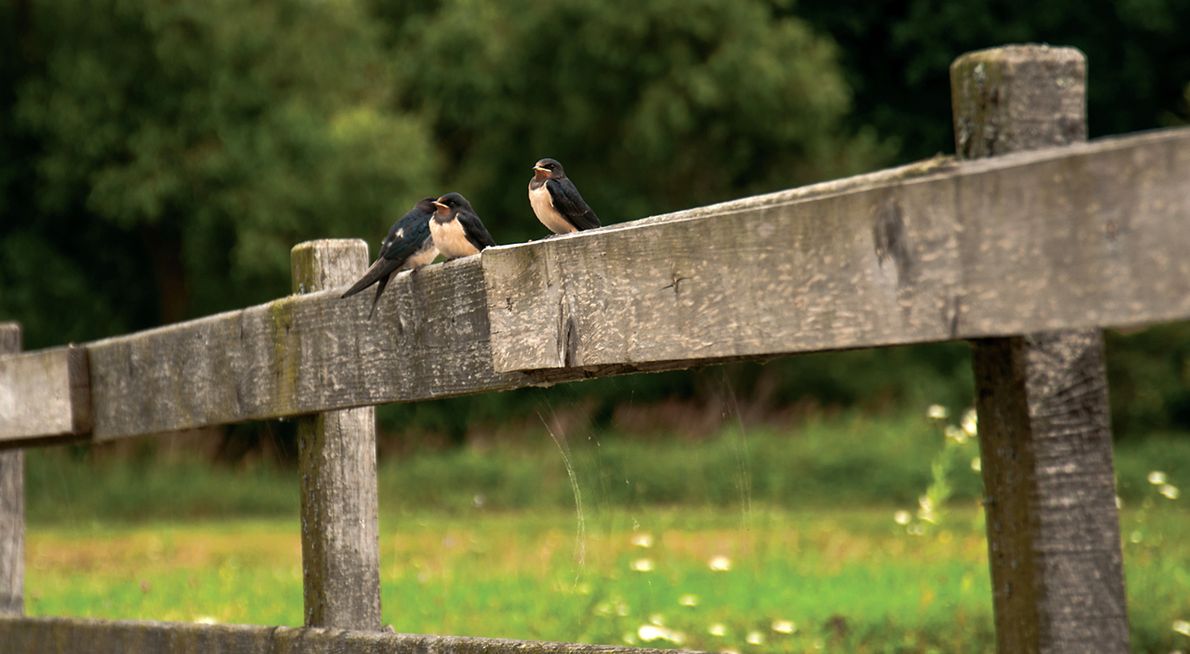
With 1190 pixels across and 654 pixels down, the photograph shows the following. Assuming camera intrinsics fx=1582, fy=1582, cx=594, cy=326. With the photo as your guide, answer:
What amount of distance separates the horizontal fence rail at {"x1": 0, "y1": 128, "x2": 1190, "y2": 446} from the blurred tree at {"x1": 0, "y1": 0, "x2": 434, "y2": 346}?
23104mm

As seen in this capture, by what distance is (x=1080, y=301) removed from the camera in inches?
86.3

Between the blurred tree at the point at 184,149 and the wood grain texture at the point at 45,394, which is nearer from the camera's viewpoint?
the wood grain texture at the point at 45,394

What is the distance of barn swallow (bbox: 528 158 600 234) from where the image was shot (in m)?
5.45

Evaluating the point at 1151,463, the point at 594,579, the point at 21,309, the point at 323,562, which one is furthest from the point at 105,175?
the point at 323,562

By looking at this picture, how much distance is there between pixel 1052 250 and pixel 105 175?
86.4ft

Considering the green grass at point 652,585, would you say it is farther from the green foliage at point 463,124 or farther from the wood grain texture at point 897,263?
the green foliage at point 463,124

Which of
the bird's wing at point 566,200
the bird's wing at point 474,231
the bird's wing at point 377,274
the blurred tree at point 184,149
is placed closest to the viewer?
the bird's wing at point 377,274

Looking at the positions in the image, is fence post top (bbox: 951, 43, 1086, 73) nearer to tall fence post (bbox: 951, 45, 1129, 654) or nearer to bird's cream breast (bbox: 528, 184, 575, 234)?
tall fence post (bbox: 951, 45, 1129, 654)

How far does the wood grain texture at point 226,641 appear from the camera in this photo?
11.5 ft

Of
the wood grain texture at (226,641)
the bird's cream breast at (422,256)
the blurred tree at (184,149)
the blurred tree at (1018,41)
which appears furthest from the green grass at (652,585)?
the blurred tree at (1018,41)

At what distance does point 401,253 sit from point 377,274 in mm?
98

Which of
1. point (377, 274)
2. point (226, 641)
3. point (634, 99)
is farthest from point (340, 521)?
point (634, 99)

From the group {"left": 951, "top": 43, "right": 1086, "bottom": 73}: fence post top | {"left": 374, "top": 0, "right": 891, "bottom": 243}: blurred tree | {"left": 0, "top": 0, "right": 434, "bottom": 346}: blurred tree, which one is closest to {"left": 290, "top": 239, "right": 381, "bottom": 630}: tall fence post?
{"left": 951, "top": 43, "right": 1086, "bottom": 73}: fence post top

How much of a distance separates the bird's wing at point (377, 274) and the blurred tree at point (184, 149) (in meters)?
23.0
